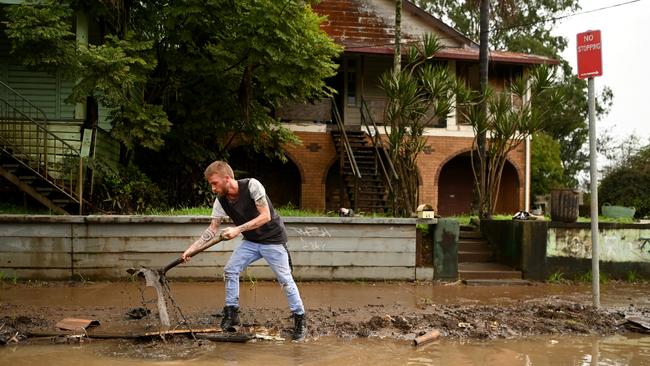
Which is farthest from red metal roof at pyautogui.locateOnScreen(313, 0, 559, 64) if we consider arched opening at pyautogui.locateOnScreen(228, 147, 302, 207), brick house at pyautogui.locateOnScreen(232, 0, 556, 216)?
arched opening at pyautogui.locateOnScreen(228, 147, 302, 207)

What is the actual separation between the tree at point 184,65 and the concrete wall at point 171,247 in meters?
3.29

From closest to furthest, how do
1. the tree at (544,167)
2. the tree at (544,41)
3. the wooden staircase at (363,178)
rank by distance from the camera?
the wooden staircase at (363,178) < the tree at (544,167) < the tree at (544,41)

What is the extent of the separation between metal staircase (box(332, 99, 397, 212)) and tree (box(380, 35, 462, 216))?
7.21 feet

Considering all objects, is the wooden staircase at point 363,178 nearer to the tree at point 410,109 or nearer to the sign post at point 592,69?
the tree at point 410,109

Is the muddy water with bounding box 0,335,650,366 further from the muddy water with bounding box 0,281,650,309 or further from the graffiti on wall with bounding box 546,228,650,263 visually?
the graffiti on wall with bounding box 546,228,650,263

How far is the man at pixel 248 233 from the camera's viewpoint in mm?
6129

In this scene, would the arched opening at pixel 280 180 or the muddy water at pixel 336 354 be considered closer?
the muddy water at pixel 336 354

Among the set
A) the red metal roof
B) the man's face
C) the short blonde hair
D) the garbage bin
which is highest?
the red metal roof

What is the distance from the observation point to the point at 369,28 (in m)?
20.8

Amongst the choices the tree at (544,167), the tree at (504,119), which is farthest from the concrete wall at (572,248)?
the tree at (544,167)

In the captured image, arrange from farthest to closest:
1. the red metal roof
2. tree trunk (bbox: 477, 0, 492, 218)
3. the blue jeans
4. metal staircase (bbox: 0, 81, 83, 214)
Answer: the red metal roof → tree trunk (bbox: 477, 0, 492, 218) → metal staircase (bbox: 0, 81, 83, 214) → the blue jeans

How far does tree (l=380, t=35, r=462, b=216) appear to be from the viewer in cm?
1167

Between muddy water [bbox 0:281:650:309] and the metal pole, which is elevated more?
the metal pole

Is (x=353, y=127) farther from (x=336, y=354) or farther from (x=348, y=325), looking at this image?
(x=336, y=354)
